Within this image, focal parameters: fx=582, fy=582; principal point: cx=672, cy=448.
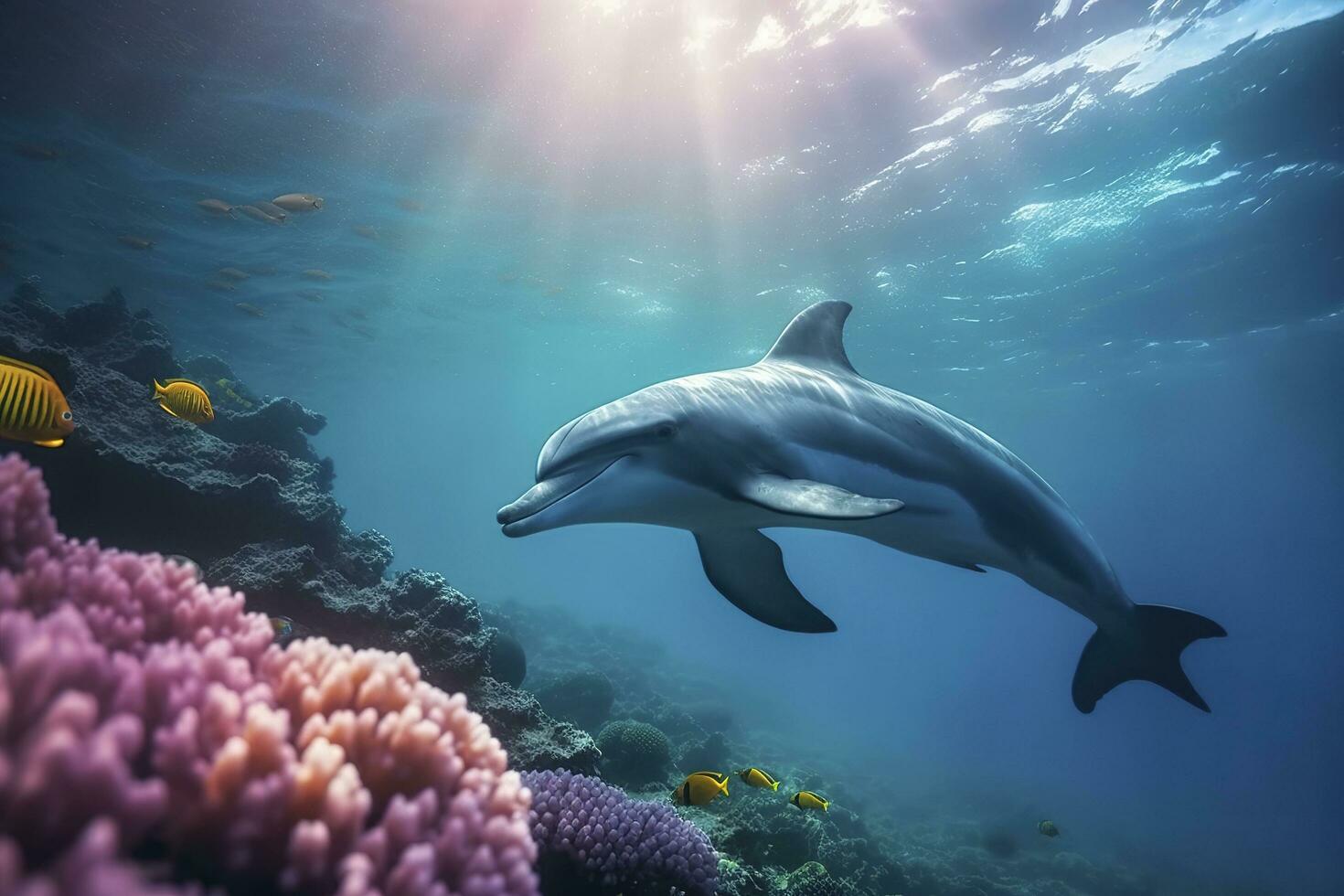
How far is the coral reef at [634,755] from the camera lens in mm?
9039

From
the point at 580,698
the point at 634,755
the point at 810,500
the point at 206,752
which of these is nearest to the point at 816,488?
the point at 810,500

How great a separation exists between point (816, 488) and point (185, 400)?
7.03 m

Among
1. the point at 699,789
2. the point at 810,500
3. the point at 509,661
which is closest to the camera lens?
the point at 810,500

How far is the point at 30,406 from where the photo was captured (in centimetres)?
365

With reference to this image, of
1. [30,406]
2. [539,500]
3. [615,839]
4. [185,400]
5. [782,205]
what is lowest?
[615,839]

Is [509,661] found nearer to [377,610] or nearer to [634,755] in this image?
[634,755]

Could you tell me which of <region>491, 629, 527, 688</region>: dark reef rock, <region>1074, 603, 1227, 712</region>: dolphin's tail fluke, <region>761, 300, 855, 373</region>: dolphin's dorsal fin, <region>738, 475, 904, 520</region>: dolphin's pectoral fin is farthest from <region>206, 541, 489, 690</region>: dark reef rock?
<region>1074, 603, 1227, 712</region>: dolphin's tail fluke

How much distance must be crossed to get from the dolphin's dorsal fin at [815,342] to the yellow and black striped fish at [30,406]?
5.26m

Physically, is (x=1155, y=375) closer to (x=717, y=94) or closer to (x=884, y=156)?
(x=884, y=156)

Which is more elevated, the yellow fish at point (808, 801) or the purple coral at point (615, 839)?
the purple coral at point (615, 839)

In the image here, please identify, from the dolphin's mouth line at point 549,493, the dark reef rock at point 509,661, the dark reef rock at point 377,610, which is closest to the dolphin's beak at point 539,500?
the dolphin's mouth line at point 549,493

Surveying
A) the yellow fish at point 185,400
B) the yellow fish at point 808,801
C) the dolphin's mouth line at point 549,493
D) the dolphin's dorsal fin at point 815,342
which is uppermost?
the dolphin's dorsal fin at point 815,342

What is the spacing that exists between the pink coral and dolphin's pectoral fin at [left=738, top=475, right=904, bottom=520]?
208 cm

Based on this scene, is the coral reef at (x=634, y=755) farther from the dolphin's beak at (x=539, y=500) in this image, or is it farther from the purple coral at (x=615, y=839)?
the dolphin's beak at (x=539, y=500)
